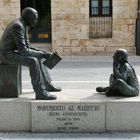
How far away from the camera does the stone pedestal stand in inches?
301

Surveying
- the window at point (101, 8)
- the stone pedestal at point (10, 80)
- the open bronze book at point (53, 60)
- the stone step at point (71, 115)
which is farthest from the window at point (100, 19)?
the stone step at point (71, 115)

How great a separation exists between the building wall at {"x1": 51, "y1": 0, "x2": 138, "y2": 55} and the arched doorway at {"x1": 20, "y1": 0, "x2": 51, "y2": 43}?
108 cm

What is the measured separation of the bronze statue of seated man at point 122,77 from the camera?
7.59 m

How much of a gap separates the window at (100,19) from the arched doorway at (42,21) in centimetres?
202

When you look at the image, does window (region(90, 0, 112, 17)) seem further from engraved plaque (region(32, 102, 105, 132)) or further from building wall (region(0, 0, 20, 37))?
engraved plaque (region(32, 102, 105, 132))

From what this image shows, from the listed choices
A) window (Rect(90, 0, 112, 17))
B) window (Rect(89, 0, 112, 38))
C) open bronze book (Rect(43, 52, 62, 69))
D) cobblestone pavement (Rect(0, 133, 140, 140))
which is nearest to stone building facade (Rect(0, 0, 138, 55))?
window (Rect(89, 0, 112, 38))

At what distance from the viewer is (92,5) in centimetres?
2131

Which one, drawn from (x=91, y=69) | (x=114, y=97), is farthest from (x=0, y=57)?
(x=91, y=69)

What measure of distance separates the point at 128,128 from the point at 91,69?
8.32m

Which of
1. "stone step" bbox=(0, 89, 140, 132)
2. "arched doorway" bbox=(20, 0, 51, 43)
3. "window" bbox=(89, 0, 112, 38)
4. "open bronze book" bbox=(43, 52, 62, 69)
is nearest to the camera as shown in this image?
"stone step" bbox=(0, 89, 140, 132)

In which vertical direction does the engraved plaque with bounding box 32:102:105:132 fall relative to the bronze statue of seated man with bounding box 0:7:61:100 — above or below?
below

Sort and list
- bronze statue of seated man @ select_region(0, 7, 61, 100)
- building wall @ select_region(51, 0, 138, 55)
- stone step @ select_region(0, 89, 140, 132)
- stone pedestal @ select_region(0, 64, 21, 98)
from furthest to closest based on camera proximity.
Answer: building wall @ select_region(51, 0, 138, 55)
stone pedestal @ select_region(0, 64, 21, 98)
bronze statue of seated man @ select_region(0, 7, 61, 100)
stone step @ select_region(0, 89, 140, 132)

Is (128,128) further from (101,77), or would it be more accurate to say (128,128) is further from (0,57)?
(101,77)

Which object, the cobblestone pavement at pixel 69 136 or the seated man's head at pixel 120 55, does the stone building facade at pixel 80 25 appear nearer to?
the seated man's head at pixel 120 55
